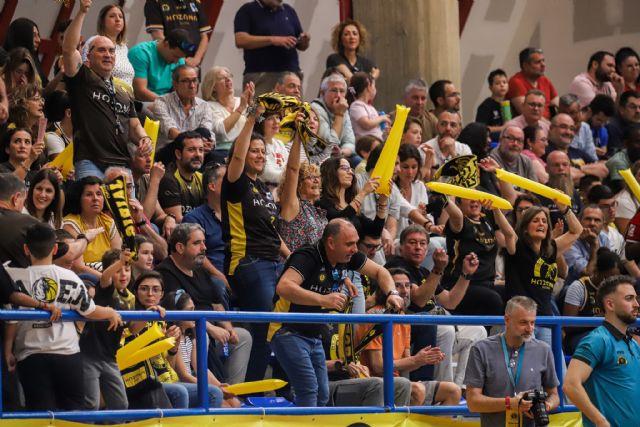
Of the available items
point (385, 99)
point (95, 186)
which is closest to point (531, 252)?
point (95, 186)

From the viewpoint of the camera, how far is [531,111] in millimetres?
15930

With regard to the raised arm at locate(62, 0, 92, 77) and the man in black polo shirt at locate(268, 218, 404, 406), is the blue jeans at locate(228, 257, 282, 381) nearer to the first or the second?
the man in black polo shirt at locate(268, 218, 404, 406)

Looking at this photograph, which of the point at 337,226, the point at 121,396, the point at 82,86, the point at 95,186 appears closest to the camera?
the point at 121,396

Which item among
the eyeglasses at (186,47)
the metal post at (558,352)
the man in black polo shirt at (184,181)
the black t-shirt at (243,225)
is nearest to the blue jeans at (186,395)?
the black t-shirt at (243,225)

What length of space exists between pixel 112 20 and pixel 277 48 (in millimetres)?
2419

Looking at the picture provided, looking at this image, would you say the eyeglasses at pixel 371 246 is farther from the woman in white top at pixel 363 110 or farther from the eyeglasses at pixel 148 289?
the woman in white top at pixel 363 110

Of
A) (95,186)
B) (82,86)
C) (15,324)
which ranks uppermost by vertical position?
(82,86)

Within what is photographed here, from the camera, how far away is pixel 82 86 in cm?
1181

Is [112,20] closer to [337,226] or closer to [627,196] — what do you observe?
[337,226]

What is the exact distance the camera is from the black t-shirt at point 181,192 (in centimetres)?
1207

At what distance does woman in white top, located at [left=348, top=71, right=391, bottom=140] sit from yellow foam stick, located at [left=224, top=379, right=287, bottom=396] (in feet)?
16.7

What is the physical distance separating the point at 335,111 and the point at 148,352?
5.28 metres

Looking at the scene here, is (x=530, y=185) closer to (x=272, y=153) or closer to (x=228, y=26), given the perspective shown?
(x=272, y=153)

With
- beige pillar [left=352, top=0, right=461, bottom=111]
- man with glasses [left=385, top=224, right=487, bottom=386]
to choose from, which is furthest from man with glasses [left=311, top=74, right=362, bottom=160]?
beige pillar [left=352, top=0, right=461, bottom=111]
